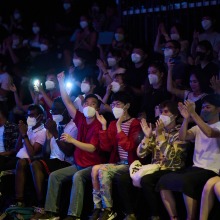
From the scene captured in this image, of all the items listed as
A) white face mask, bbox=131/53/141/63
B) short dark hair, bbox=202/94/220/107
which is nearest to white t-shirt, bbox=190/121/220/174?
short dark hair, bbox=202/94/220/107

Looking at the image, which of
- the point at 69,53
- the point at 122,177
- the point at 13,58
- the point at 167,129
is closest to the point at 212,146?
the point at 167,129

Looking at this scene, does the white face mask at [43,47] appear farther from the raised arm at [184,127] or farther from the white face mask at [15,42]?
the raised arm at [184,127]

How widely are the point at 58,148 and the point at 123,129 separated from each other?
3.42 feet

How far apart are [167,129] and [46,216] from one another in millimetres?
1779

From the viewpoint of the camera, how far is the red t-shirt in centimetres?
714

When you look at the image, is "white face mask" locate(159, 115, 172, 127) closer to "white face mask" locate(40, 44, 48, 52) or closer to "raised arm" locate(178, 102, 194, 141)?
"raised arm" locate(178, 102, 194, 141)

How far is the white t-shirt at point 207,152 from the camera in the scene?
624 cm

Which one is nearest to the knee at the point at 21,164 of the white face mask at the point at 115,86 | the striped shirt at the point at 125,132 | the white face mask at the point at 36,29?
the striped shirt at the point at 125,132

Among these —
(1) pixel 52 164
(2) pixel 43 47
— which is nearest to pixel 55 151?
(1) pixel 52 164

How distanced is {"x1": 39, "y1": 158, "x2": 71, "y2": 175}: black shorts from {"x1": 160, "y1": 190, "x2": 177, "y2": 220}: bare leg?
66.6 inches

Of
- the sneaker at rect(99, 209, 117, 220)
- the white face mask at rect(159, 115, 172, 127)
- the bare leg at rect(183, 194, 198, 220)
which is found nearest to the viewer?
the bare leg at rect(183, 194, 198, 220)

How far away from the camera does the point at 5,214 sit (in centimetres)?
719

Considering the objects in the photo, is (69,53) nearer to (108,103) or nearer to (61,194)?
(108,103)

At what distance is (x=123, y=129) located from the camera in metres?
6.98
